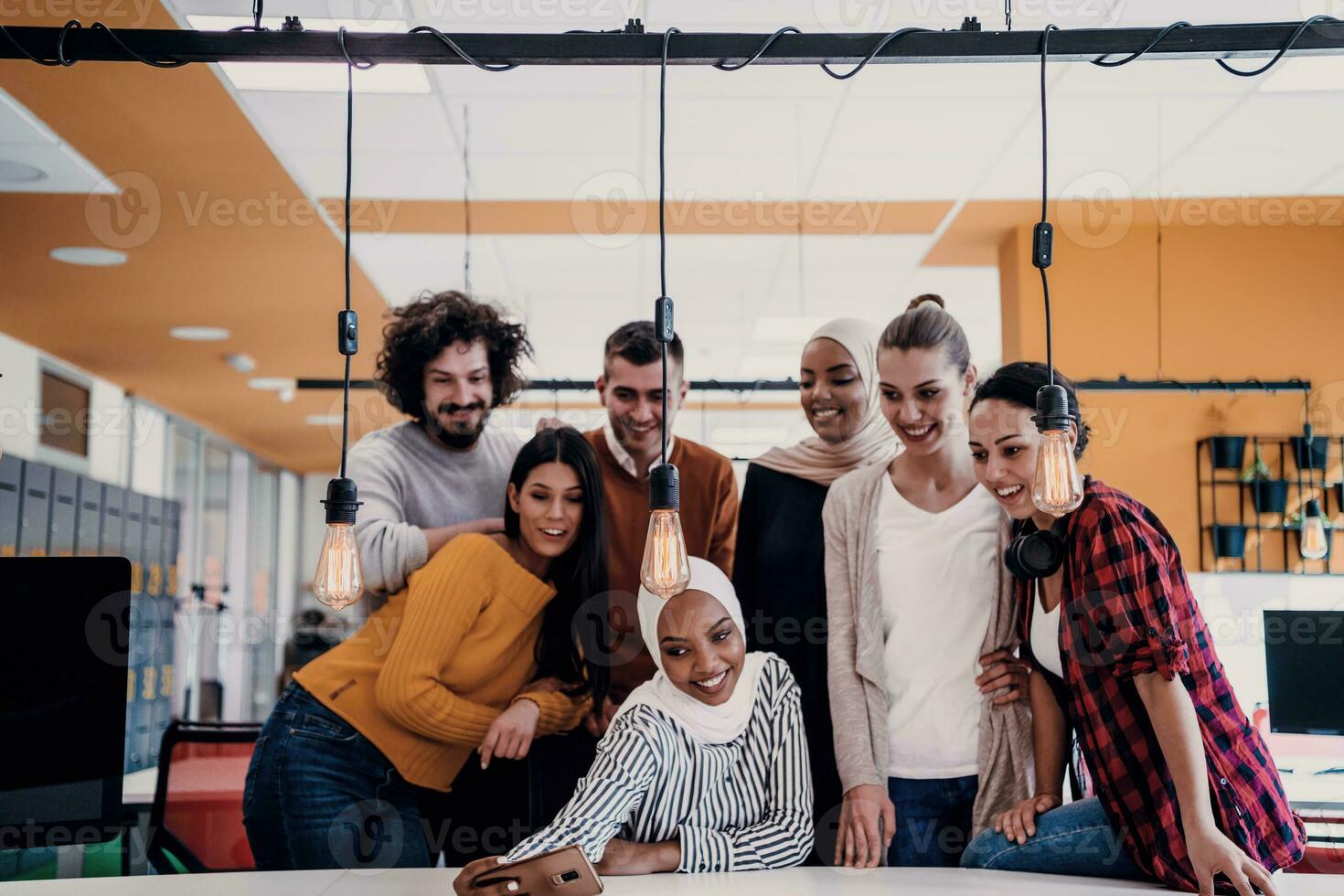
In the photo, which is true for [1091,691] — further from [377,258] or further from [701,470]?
[377,258]

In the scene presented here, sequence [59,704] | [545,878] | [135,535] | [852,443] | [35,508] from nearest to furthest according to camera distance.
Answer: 1. [545,878]
2. [59,704]
3. [852,443]
4. [35,508]
5. [135,535]

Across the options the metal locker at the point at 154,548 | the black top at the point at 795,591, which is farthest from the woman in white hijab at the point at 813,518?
the metal locker at the point at 154,548

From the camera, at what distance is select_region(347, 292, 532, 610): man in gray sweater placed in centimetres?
325

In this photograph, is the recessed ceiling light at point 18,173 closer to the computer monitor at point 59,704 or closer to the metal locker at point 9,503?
the metal locker at point 9,503

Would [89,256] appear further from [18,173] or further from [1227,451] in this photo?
[1227,451]

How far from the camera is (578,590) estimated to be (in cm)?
315

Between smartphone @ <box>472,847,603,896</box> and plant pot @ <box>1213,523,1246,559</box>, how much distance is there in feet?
14.5

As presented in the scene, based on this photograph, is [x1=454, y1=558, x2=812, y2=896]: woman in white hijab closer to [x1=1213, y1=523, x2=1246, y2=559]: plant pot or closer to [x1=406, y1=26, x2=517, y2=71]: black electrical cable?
[x1=406, y1=26, x2=517, y2=71]: black electrical cable

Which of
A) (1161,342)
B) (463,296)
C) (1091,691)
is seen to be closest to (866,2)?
(463,296)

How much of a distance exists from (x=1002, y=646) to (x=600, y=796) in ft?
3.54

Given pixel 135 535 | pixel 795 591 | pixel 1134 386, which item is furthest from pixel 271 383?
pixel 795 591

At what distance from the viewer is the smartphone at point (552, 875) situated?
2057 millimetres

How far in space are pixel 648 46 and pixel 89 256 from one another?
4.29m

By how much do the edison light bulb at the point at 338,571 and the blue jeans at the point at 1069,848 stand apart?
1.43 meters
